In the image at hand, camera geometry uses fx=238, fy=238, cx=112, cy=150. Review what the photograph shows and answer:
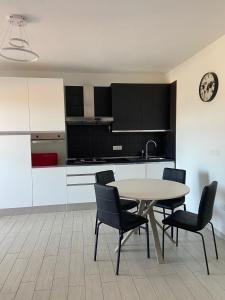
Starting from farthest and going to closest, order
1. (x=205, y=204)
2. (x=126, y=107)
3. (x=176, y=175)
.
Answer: (x=126, y=107) < (x=176, y=175) < (x=205, y=204)

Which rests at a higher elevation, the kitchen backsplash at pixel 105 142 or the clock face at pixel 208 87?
the clock face at pixel 208 87

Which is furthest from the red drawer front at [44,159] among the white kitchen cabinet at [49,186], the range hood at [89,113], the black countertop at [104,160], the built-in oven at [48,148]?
the range hood at [89,113]

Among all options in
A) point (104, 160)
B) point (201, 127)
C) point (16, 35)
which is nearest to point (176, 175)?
point (201, 127)

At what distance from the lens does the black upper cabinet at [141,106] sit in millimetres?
4324

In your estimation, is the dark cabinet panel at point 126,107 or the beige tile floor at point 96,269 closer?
the beige tile floor at point 96,269

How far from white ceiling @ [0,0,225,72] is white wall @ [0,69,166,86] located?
32cm

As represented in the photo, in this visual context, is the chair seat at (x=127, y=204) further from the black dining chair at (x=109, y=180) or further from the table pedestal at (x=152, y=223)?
the table pedestal at (x=152, y=223)

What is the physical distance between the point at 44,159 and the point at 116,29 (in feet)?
7.89

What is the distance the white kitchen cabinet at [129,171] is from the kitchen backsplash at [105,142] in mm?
587

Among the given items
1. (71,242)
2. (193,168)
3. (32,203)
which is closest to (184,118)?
(193,168)

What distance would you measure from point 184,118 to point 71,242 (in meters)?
2.57

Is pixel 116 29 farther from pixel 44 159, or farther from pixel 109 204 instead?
pixel 44 159

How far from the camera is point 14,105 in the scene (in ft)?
12.6

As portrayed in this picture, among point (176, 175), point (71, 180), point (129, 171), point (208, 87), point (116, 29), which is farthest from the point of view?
point (129, 171)
